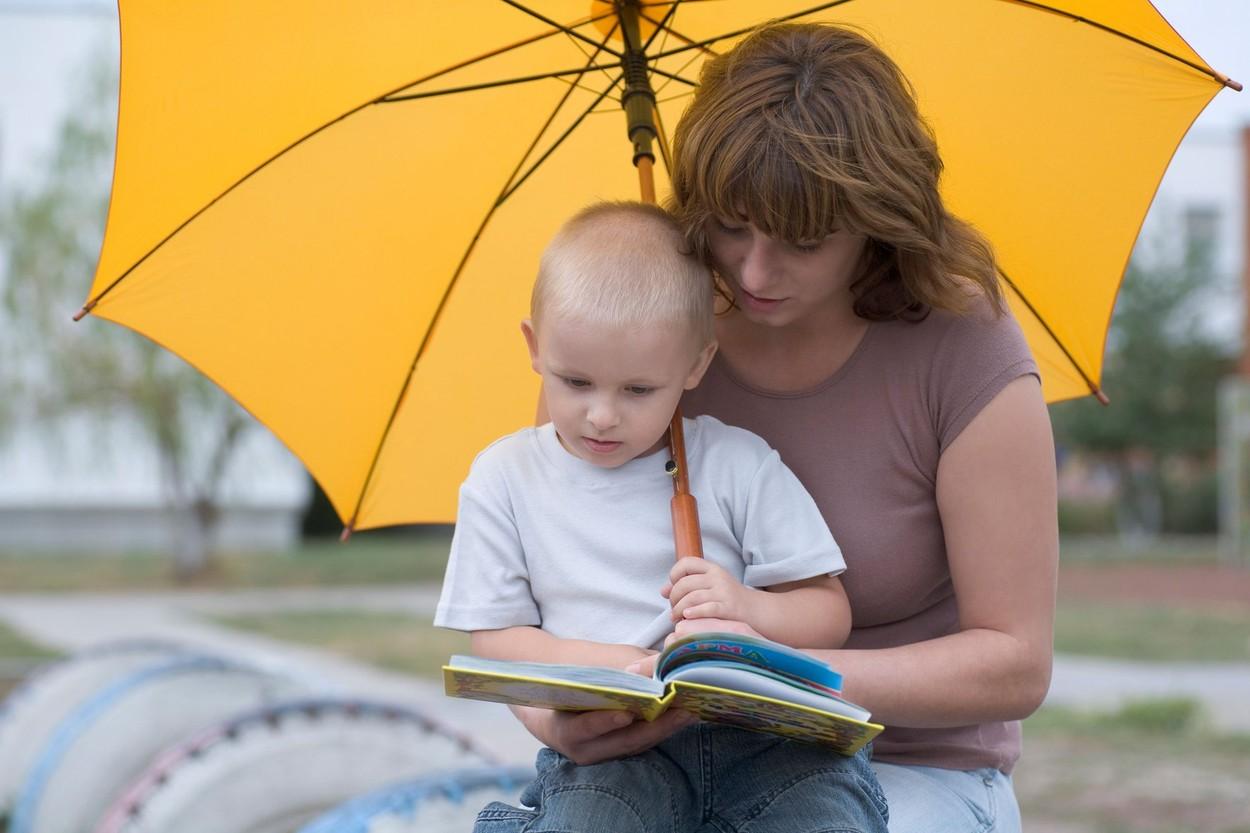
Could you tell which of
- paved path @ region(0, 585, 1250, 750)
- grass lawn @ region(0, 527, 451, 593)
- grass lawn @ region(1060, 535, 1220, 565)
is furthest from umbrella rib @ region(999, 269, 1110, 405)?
grass lawn @ region(1060, 535, 1220, 565)

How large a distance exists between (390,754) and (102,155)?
16404mm

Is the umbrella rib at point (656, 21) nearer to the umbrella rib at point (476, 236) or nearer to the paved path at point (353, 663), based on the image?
the umbrella rib at point (476, 236)

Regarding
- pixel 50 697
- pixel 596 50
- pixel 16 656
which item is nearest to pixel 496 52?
pixel 596 50

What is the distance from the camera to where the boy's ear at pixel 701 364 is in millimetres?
2197

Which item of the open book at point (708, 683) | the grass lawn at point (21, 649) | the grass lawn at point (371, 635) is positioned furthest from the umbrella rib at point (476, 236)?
the grass lawn at point (21, 649)

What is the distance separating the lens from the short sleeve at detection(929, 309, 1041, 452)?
2.23 meters

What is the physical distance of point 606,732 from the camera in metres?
2.00

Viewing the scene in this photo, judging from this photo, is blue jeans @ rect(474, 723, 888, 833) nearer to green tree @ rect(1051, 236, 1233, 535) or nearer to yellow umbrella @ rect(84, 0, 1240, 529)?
yellow umbrella @ rect(84, 0, 1240, 529)

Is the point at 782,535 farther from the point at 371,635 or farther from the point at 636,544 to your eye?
the point at 371,635

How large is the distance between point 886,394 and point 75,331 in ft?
57.3

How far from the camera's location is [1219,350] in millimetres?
26359

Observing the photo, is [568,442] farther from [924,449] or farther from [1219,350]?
[1219,350]

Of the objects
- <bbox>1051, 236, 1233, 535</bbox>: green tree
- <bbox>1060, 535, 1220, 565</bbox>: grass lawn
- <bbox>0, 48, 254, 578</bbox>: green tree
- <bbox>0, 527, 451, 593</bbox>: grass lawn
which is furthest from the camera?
<bbox>1051, 236, 1233, 535</bbox>: green tree

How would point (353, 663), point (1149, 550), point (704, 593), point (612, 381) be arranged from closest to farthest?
1. point (704, 593)
2. point (612, 381)
3. point (353, 663)
4. point (1149, 550)
